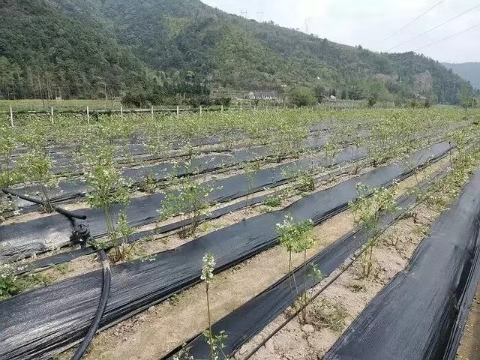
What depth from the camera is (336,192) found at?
32.2 ft

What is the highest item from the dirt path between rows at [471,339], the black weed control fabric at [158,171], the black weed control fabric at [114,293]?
the black weed control fabric at [158,171]

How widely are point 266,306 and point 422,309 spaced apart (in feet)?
6.38

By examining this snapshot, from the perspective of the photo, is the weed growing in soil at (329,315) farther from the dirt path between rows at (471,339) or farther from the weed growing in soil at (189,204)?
the weed growing in soil at (189,204)

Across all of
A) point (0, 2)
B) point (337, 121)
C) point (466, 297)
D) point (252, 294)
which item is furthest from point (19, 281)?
point (0, 2)

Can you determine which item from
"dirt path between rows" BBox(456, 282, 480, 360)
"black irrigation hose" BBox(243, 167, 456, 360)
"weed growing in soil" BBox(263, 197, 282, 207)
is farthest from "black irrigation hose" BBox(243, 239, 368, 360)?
"weed growing in soil" BBox(263, 197, 282, 207)

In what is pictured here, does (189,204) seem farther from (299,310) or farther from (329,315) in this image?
(329,315)

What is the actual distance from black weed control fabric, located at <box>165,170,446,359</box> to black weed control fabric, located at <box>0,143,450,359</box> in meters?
0.94

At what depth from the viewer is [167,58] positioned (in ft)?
350

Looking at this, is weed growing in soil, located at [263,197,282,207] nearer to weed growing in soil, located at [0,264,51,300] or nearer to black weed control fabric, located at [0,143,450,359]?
black weed control fabric, located at [0,143,450,359]

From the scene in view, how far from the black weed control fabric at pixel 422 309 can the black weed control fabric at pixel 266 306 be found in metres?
0.83

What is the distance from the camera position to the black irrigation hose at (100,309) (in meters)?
3.80

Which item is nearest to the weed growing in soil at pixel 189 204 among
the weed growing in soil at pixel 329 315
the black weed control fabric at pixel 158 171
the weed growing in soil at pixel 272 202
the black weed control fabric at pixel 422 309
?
the black weed control fabric at pixel 158 171

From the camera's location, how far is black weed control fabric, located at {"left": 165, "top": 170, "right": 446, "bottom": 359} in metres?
3.98

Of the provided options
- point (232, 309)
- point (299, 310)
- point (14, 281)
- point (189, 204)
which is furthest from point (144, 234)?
point (299, 310)
